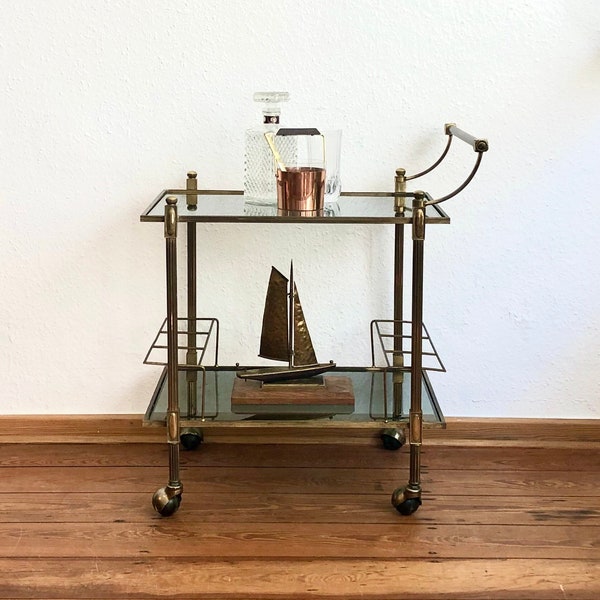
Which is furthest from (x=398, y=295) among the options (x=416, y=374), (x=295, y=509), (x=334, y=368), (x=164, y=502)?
(x=164, y=502)

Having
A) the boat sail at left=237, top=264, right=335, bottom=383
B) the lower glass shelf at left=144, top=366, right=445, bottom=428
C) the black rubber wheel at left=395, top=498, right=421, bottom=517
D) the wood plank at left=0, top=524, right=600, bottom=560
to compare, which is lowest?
the wood plank at left=0, top=524, right=600, bottom=560

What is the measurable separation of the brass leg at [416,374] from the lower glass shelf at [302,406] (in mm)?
34

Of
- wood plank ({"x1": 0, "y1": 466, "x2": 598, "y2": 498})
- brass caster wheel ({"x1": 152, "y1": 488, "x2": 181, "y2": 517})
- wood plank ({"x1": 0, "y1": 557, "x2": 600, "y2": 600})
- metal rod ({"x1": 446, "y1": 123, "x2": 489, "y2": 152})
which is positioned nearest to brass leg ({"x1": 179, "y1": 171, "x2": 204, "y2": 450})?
wood plank ({"x1": 0, "y1": 466, "x2": 598, "y2": 498})

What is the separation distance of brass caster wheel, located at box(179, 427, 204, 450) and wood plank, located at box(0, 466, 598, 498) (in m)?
0.10

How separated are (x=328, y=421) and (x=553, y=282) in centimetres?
69

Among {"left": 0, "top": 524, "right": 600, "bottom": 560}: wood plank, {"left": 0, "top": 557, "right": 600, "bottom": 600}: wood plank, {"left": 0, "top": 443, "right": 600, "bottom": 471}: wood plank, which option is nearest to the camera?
{"left": 0, "top": 557, "right": 600, "bottom": 600}: wood plank

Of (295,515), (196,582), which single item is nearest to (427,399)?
(295,515)

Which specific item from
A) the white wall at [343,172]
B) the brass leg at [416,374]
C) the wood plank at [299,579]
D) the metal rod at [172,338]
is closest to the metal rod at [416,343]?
the brass leg at [416,374]

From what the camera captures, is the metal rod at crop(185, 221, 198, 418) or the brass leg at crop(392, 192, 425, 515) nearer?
the brass leg at crop(392, 192, 425, 515)

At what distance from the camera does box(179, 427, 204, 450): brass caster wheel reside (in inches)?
87.1

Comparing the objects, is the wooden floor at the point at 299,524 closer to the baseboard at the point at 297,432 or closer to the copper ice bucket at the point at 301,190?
the baseboard at the point at 297,432

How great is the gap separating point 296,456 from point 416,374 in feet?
1.53

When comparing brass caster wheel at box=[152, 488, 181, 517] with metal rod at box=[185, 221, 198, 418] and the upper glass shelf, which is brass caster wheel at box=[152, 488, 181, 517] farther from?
the upper glass shelf

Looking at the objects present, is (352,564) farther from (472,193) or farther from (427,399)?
(472,193)
